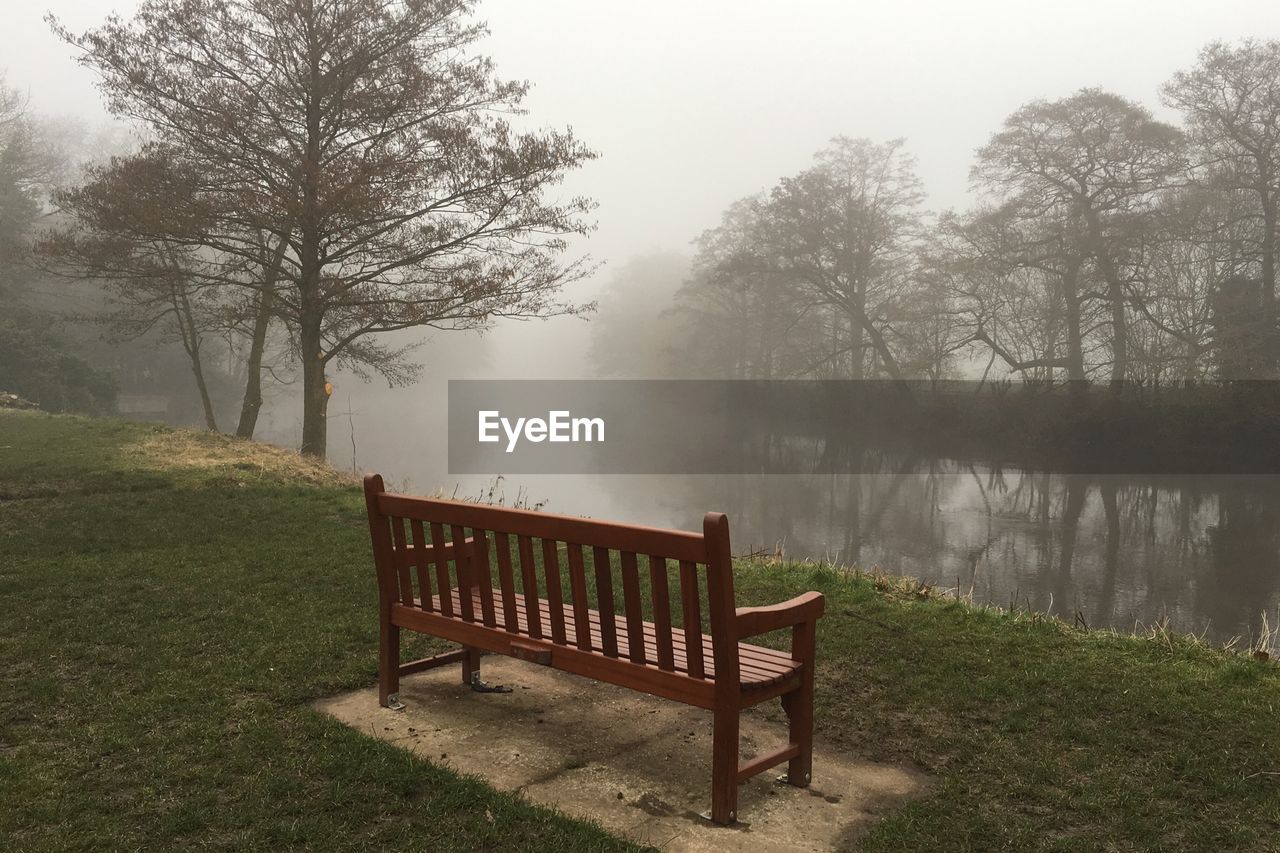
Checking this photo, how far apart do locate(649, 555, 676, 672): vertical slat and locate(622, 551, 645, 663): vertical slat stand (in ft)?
0.20

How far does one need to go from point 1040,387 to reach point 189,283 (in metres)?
26.9

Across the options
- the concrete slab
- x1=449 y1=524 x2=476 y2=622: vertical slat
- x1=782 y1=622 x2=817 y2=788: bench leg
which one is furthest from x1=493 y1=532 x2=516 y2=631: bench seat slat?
x1=782 y1=622 x2=817 y2=788: bench leg

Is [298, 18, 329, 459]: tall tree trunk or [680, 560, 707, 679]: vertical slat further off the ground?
[298, 18, 329, 459]: tall tree trunk

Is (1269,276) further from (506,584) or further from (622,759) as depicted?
(506,584)

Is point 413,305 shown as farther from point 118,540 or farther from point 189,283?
point 118,540

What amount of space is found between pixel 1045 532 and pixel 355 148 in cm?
1548

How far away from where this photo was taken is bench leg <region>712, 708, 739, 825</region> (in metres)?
3.07

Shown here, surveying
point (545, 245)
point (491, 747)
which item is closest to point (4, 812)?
point (491, 747)

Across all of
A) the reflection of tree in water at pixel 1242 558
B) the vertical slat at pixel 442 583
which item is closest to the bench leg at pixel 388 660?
the vertical slat at pixel 442 583

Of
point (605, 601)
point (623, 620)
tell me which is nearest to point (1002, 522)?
point (623, 620)

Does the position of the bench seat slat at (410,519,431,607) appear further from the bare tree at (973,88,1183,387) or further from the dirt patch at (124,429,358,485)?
the bare tree at (973,88,1183,387)

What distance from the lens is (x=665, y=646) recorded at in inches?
127

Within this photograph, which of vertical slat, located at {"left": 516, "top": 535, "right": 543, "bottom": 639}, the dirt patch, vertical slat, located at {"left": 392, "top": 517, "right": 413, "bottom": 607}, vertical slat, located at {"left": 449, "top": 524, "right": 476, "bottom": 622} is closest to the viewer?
vertical slat, located at {"left": 516, "top": 535, "right": 543, "bottom": 639}

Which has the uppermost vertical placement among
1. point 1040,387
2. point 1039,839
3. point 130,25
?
point 130,25
